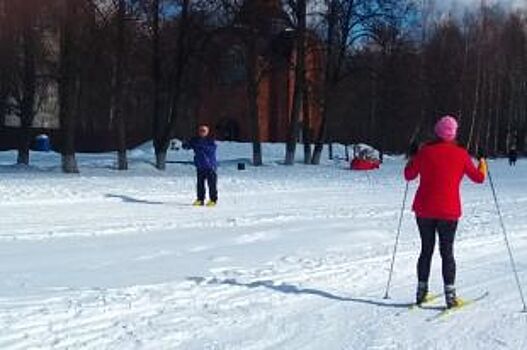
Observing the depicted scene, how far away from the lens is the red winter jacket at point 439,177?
9.23 meters

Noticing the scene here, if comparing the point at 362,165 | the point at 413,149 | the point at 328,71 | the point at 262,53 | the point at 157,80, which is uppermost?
the point at 262,53

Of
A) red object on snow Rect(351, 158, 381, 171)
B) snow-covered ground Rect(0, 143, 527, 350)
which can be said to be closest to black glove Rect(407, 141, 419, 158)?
snow-covered ground Rect(0, 143, 527, 350)

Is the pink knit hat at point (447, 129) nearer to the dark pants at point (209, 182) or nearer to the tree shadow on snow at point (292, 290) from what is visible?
the tree shadow on snow at point (292, 290)

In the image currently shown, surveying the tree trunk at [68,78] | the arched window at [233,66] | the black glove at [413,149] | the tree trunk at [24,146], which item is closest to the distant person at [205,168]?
the black glove at [413,149]

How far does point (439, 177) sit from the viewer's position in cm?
924

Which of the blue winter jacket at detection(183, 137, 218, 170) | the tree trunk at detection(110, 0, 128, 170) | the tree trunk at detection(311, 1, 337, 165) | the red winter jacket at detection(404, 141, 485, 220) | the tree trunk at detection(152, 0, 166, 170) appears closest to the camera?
the red winter jacket at detection(404, 141, 485, 220)

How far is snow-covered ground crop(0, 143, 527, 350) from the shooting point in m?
7.91

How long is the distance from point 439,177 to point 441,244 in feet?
2.30

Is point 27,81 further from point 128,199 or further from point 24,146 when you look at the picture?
point 128,199

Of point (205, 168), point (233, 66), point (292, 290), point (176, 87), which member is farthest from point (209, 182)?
point (233, 66)

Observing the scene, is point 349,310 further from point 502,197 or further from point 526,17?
point 526,17

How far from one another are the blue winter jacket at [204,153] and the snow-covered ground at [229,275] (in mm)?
1021

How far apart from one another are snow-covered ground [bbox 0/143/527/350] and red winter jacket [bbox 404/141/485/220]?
1030 mm

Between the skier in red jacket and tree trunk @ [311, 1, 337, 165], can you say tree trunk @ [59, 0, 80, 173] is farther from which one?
the skier in red jacket
